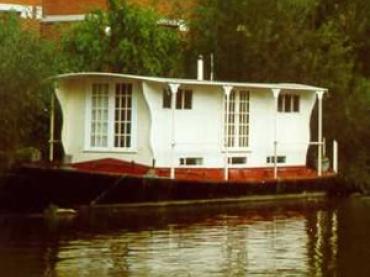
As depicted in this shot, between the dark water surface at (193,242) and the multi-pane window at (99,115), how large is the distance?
260cm

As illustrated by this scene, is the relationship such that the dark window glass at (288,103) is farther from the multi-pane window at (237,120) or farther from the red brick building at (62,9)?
the red brick building at (62,9)

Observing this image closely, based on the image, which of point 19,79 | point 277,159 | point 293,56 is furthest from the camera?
point 293,56

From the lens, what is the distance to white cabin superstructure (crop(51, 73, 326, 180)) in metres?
32.6

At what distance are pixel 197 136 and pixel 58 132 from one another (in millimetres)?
4134

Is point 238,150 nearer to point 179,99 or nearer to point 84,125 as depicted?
point 179,99

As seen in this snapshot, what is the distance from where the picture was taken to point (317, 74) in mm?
39406

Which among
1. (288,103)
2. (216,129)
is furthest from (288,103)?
(216,129)

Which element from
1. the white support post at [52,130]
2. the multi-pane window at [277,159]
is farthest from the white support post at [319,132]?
the white support post at [52,130]

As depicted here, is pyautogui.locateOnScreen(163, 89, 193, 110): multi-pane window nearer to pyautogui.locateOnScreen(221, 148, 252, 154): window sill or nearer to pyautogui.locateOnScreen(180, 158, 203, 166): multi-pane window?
pyautogui.locateOnScreen(180, 158, 203, 166): multi-pane window

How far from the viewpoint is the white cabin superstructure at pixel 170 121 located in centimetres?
3259

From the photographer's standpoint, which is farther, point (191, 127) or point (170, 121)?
point (191, 127)

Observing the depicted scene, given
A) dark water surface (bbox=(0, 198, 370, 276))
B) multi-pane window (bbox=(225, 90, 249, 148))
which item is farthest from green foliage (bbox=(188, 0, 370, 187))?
dark water surface (bbox=(0, 198, 370, 276))

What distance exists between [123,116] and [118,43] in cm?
521

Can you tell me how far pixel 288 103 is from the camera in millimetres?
36906
